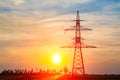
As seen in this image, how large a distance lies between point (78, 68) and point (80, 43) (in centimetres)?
689

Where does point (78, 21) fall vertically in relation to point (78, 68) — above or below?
above

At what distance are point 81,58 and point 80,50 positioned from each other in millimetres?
2680

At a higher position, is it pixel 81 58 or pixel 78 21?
pixel 78 21

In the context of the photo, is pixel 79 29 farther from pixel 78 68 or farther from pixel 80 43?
pixel 78 68

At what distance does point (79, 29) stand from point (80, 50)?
665 centimetres

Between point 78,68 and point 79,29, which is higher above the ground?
point 79,29

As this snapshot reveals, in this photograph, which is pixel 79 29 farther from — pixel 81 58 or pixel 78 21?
pixel 81 58

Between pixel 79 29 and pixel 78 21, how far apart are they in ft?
7.57

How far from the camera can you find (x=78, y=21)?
11394 centimetres

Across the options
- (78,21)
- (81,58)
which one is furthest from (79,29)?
(81,58)

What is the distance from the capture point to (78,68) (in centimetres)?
11238

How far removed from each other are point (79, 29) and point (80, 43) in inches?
155

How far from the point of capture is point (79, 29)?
113 m

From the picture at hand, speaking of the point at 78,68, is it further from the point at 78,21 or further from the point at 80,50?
the point at 78,21
